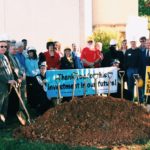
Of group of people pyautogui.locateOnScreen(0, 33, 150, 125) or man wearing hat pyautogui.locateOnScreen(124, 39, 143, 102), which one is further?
man wearing hat pyautogui.locateOnScreen(124, 39, 143, 102)

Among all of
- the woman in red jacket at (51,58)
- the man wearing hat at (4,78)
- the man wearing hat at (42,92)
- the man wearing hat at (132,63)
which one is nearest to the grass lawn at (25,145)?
the man wearing hat at (4,78)

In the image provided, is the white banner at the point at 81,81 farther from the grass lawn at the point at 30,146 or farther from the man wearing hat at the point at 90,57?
the grass lawn at the point at 30,146

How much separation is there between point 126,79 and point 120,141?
201 inches

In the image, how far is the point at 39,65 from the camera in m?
13.8

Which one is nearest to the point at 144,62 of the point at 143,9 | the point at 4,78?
the point at 4,78

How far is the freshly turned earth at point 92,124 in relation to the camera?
10141mm

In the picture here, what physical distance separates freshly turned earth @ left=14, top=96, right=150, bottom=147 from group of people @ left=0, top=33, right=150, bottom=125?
961 mm

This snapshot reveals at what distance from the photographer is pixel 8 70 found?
11.4 m

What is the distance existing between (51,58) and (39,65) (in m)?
0.36

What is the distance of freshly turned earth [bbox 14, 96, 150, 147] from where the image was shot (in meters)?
10.1

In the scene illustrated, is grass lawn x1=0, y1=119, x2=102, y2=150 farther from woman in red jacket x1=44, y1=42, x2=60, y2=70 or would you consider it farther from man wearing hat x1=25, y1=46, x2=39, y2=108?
woman in red jacket x1=44, y1=42, x2=60, y2=70

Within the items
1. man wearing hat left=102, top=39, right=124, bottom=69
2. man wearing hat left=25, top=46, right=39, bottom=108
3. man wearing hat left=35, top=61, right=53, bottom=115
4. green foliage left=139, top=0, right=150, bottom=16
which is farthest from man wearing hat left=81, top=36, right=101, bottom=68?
green foliage left=139, top=0, right=150, bottom=16

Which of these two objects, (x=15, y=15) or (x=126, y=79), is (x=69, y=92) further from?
(x=15, y=15)

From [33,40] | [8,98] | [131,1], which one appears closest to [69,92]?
[8,98]
